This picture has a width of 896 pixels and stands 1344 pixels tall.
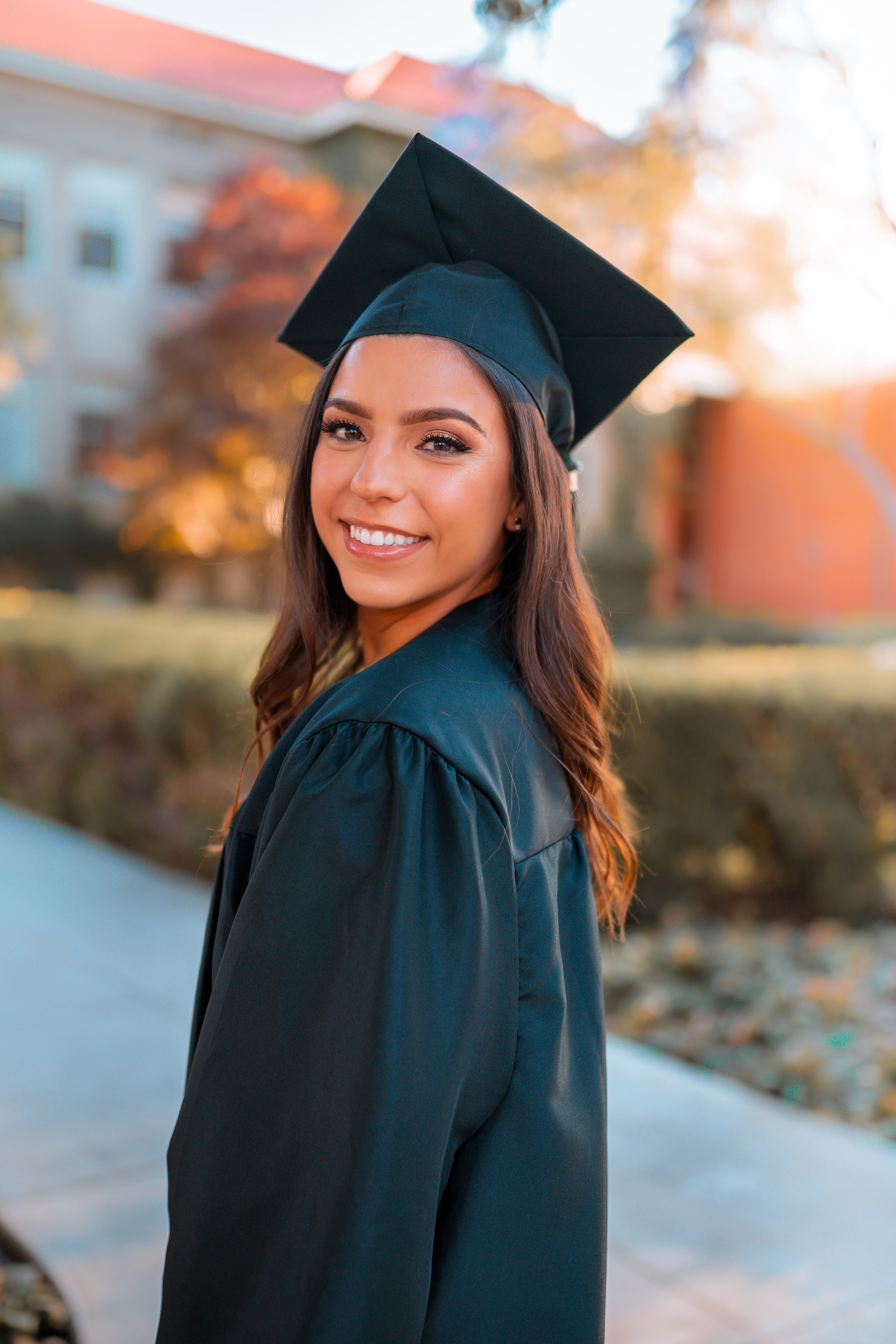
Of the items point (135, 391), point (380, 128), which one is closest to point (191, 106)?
point (135, 391)

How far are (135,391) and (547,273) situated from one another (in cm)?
1498

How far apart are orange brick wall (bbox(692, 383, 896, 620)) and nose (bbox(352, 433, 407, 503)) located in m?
15.4

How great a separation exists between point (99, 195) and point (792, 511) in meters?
11.5

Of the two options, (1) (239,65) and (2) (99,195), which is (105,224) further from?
(1) (239,65)

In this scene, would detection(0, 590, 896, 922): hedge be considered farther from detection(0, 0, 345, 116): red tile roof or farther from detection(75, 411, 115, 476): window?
detection(75, 411, 115, 476): window

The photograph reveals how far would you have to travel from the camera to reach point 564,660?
54.8 inches

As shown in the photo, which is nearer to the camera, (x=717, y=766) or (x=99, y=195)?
(x=717, y=766)

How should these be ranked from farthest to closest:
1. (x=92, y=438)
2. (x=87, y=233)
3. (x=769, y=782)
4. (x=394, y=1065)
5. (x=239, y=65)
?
1. (x=92, y=438)
2. (x=87, y=233)
3. (x=239, y=65)
4. (x=769, y=782)
5. (x=394, y=1065)

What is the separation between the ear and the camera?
1.40 m

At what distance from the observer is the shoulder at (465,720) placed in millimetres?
1138

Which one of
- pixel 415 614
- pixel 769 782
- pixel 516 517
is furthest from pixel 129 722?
pixel 516 517

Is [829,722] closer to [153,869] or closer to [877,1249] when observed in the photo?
[877,1249]

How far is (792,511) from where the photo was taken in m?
19.2

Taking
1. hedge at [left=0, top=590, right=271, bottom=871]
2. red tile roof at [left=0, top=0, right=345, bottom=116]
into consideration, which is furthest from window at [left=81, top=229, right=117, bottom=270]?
hedge at [left=0, top=590, right=271, bottom=871]
